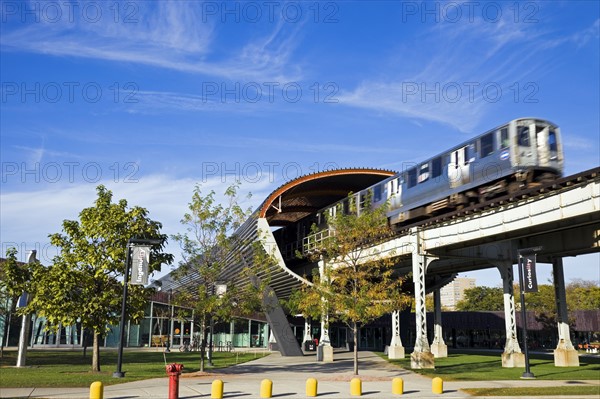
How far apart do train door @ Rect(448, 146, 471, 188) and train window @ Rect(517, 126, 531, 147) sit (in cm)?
349

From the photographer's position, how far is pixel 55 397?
1597 centimetres

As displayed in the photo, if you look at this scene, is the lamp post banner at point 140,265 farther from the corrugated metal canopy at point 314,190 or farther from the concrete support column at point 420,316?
the corrugated metal canopy at point 314,190

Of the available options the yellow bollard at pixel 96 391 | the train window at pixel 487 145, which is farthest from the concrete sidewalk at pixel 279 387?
the train window at pixel 487 145

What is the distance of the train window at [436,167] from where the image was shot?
101 ft

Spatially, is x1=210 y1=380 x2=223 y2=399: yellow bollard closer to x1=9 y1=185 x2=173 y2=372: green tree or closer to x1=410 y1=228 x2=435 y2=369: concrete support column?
x1=9 y1=185 x2=173 y2=372: green tree

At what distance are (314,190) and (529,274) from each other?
28.5 meters

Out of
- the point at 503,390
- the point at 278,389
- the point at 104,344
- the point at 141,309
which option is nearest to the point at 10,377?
the point at 141,309

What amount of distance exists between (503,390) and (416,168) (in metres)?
16.7

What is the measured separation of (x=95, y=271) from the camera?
2466cm

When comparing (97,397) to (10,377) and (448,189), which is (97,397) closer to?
(10,377)

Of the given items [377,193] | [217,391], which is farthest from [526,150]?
[217,391]

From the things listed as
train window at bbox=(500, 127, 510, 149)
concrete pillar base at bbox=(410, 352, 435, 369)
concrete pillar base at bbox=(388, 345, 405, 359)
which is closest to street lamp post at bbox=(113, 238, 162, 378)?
concrete pillar base at bbox=(410, 352, 435, 369)

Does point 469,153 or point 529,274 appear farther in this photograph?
point 469,153

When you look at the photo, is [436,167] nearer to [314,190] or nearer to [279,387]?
[279,387]
